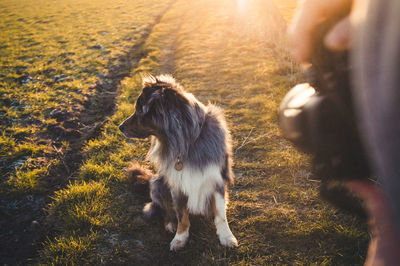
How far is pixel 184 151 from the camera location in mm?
2695

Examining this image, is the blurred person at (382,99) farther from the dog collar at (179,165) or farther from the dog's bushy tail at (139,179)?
the dog's bushy tail at (139,179)

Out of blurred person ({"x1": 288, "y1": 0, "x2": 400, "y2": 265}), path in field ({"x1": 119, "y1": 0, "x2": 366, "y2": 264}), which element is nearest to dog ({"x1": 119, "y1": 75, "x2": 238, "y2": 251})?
path in field ({"x1": 119, "y1": 0, "x2": 366, "y2": 264})

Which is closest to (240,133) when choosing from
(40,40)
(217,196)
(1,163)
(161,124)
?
(217,196)

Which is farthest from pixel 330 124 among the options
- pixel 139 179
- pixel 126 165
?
pixel 126 165

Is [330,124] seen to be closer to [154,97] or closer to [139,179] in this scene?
[154,97]

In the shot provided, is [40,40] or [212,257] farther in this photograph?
[40,40]

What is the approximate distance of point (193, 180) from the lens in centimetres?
273

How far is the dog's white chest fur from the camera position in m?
2.72

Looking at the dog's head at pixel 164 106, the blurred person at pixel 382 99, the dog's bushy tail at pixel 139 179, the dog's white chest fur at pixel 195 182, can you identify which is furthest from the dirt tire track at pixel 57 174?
the blurred person at pixel 382 99

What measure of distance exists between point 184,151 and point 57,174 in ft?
8.82

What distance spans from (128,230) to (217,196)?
1298 millimetres

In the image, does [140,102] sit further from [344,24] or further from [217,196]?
[344,24]

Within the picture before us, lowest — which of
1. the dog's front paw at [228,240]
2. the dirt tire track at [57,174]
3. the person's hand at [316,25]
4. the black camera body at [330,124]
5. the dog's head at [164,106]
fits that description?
the dog's front paw at [228,240]

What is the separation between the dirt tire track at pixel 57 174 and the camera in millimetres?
2895
